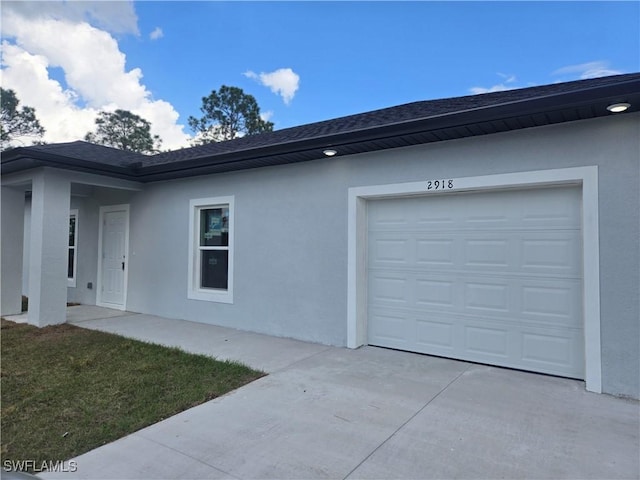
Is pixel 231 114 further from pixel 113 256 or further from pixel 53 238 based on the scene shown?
pixel 53 238

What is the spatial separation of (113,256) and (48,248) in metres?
2.17

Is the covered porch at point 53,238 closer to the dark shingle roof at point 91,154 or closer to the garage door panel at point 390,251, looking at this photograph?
the dark shingle roof at point 91,154

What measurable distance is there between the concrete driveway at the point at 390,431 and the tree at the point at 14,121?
26.3 m

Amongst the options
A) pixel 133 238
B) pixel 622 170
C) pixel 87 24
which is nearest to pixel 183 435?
pixel 622 170

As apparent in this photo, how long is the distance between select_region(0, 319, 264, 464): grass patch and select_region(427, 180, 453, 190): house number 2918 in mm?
3229

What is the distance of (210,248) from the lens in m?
7.32

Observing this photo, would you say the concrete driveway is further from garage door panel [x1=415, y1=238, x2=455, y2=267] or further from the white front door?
the white front door

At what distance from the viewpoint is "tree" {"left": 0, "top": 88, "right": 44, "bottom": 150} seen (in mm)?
22109

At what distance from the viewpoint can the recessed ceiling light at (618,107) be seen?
11.5 ft

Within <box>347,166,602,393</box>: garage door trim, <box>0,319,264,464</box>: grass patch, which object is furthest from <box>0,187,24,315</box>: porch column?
<box>347,166,602,393</box>: garage door trim

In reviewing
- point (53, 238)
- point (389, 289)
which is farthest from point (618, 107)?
point (53, 238)

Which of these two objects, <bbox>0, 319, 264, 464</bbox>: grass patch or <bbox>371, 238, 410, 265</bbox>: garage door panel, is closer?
<bbox>0, 319, 264, 464</bbox>: grass patch

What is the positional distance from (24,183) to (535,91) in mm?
9340

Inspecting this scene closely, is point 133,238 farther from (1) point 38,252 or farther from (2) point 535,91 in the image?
(2) point 535,91
